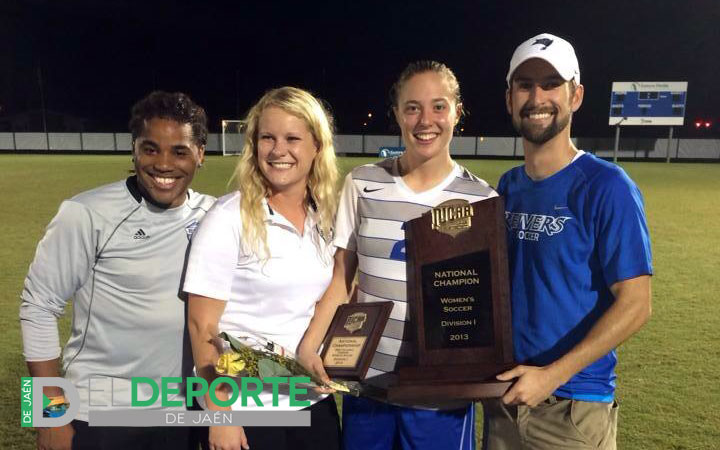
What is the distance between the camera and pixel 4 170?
20.7 meters

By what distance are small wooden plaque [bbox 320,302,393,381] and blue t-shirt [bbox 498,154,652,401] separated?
0.52 meters

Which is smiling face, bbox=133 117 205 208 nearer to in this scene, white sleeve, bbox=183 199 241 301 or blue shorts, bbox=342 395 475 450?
white sleeve, bbox=183 199 241 301

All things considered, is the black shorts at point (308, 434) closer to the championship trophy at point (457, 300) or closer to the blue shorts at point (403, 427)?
the blue shorts at point (403, 427)

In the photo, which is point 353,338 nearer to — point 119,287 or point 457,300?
point 457,300

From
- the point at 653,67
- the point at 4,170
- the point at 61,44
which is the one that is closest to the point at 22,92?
the point at 61,44

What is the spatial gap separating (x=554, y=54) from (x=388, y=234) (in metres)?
0.92

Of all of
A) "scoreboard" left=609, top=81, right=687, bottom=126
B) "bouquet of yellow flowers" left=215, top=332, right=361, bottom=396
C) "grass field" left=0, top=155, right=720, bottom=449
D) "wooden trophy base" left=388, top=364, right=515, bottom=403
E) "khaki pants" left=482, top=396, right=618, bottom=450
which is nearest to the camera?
"bouquet of yellow flowers" left=215, top=332, right=361, bottom=396

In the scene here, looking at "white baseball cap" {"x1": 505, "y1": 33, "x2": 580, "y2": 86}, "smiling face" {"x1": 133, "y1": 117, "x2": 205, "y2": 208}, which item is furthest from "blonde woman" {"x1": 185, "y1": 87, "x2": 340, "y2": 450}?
"white baseball cap" {"x1": 505, "y1": 33, "x2": 580, "y2": 86}

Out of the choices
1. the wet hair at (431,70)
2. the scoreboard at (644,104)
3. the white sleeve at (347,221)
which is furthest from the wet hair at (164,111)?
the scoreboard at (644,104)

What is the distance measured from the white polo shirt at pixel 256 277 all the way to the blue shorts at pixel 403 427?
0.78ft

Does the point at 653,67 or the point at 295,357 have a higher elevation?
the point at 653,67

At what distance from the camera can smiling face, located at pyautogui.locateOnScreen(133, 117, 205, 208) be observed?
2037mm

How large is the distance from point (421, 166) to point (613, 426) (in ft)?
4.02

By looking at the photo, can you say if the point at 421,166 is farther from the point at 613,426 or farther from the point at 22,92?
the point at 22,92
